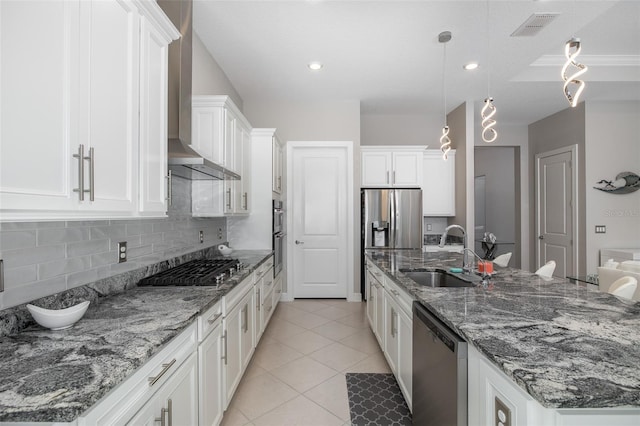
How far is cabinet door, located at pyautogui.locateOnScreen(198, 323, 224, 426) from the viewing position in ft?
4.77

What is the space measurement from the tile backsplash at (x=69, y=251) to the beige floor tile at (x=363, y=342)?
6.17 feet

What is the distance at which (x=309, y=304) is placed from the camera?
4.24m

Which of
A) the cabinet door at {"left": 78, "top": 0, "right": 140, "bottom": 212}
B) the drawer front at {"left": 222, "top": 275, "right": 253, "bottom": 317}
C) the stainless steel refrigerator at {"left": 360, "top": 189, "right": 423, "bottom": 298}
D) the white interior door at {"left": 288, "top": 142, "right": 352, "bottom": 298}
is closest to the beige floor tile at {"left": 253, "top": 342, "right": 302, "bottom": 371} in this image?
the drawer front at {"left": 222, "top": 275, "right": 253, "bottom": 317}

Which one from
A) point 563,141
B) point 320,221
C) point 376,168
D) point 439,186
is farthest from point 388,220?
point 563,141

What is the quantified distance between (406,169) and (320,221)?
5.15 feet

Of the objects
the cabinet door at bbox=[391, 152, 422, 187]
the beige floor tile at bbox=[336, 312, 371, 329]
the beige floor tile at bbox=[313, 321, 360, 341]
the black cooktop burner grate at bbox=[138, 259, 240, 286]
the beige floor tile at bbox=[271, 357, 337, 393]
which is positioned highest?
the cabinet door at bbox=[391, 152, 422, 187]

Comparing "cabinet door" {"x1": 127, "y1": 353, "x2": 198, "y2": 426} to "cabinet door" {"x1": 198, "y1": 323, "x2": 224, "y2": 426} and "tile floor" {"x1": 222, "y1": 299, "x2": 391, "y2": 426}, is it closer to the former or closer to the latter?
"cabinet door" {"x1": 198, "y1": 323, "x2": 224, "y2": 426}

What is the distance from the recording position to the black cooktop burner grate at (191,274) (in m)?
1.84

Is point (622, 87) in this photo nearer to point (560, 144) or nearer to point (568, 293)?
point (560, 144)

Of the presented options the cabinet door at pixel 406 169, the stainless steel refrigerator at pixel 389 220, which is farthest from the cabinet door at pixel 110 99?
the cabinet door at pixel 406 169

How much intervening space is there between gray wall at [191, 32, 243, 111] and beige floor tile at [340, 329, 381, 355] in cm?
284

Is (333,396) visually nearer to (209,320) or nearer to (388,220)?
(209,320)

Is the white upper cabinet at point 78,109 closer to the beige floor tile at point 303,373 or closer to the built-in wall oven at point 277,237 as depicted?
the beige floor tile at point 303,373

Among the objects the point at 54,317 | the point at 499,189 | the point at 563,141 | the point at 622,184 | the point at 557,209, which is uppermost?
the point at 563,141
